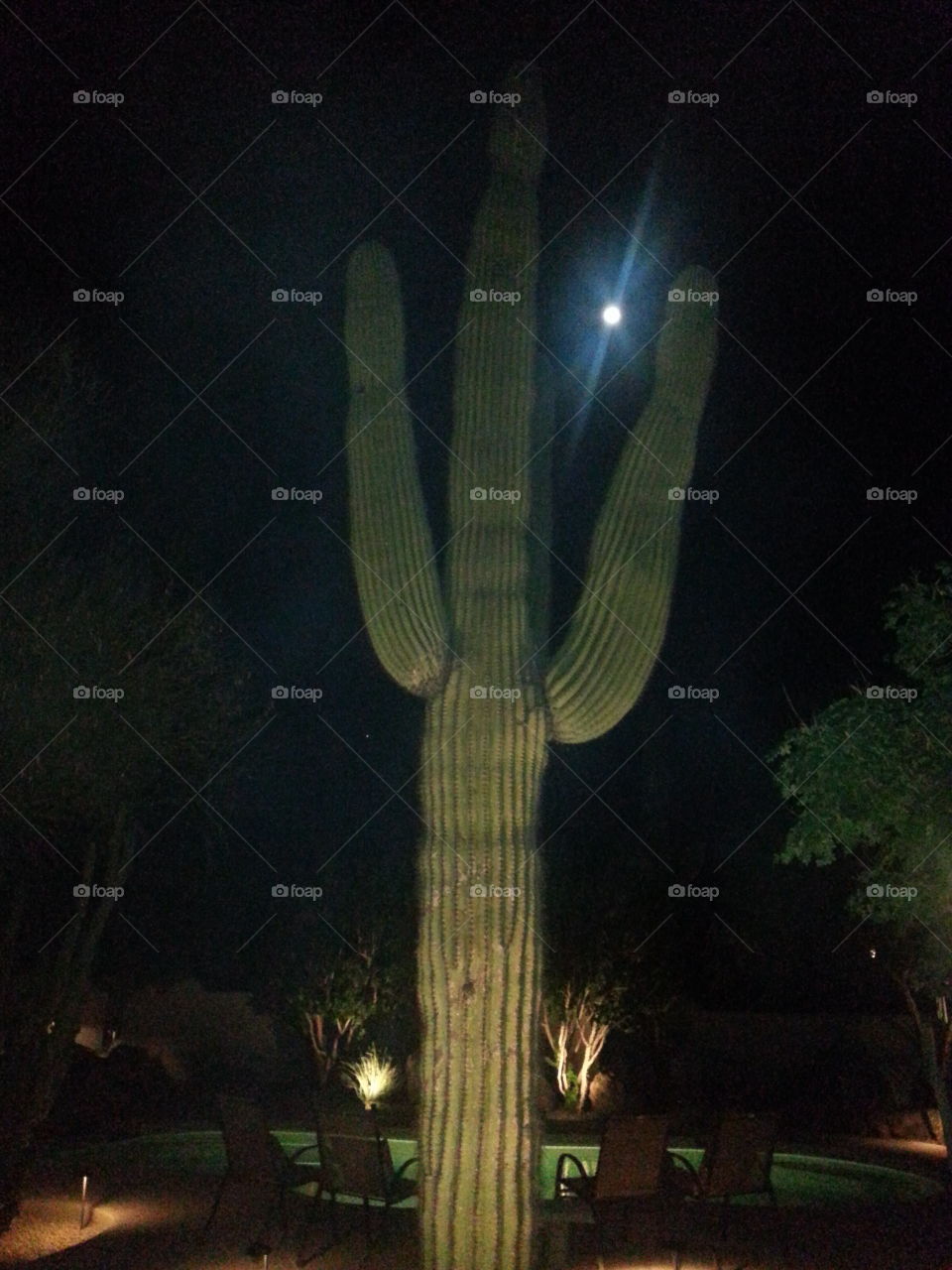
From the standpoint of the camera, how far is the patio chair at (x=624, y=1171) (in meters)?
7.93

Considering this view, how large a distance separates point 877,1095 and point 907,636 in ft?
31.7

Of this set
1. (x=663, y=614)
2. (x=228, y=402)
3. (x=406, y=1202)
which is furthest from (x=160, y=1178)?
(x=663, y=614)

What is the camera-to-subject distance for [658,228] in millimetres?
8250

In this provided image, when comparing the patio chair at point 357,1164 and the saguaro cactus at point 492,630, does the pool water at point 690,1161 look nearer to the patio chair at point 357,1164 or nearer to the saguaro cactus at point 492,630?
the patio chair at point 357,1164

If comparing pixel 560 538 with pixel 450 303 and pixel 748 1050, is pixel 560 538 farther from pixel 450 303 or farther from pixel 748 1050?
pixel 748 1050

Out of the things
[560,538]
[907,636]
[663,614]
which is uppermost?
[560,538]

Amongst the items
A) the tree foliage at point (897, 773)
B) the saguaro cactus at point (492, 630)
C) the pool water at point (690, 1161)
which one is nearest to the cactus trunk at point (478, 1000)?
the saguaro cactus at point (492, 630)

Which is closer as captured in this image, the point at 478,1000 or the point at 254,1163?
the point at 478,1000

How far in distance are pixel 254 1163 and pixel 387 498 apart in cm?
419

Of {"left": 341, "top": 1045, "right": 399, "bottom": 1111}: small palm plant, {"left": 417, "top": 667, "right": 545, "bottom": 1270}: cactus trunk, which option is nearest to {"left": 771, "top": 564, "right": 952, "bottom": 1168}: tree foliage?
{"left": 417, "top": 667, "right": 545, "bottom": 1270}: cactus trunk

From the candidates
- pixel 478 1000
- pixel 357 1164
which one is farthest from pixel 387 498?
pixel 357 1164

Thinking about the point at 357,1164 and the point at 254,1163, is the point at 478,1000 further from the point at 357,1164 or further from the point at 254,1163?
the point at 254,1163

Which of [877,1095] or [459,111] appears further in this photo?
[877,1095]

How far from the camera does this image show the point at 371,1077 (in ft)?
55.9
